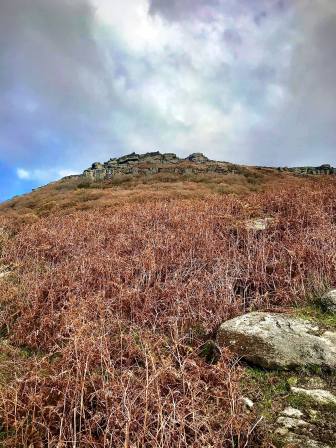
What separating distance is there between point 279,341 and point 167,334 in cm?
143

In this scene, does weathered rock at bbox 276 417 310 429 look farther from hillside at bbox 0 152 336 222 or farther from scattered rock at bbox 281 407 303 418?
hillside at bbox 0 152 336 222

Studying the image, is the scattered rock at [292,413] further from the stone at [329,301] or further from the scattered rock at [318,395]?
the stone at [329,301]

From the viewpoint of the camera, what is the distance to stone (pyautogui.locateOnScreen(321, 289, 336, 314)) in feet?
15.8

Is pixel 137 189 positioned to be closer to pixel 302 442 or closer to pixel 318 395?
pixel 318 395

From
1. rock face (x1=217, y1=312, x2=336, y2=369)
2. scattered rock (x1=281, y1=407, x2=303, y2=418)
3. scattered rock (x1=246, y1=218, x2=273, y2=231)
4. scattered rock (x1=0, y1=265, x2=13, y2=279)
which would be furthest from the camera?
scattered rock (x1=246, y1=218, x2=273, y2=231)

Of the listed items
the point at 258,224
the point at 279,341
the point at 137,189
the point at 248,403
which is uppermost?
the point at 137,189

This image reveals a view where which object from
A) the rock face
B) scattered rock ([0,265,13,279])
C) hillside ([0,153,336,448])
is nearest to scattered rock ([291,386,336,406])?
hillside ([0,153,336,448])

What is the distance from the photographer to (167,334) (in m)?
4.91

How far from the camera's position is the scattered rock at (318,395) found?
10.9ft

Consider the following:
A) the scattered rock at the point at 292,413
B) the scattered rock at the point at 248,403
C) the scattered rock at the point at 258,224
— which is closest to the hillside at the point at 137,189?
the scattered rock at the point at 258,224

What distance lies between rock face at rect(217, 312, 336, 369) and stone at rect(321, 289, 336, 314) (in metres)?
0.53

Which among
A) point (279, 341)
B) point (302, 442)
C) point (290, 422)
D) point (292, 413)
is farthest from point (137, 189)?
point (302, 442)

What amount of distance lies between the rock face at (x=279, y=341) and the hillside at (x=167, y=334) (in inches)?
0.7

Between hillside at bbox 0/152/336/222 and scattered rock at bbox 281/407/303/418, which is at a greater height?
hillside at bbox 0/152/336/222
